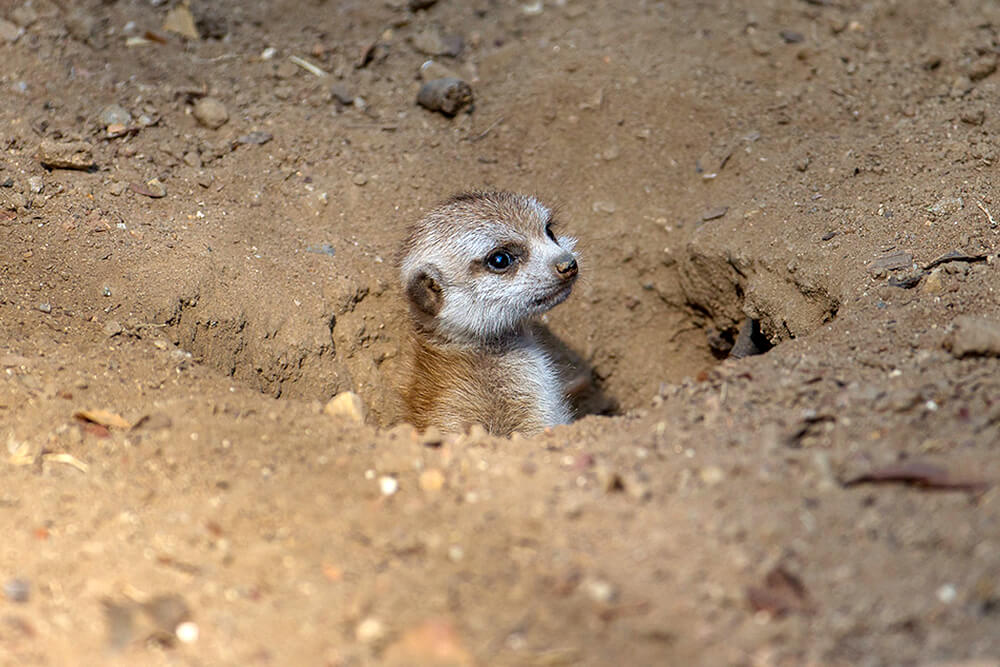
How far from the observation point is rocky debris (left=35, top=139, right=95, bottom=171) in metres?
4.48

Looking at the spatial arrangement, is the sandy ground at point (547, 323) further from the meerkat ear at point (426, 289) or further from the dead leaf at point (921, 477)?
the meerkat ear at point (426, 289)

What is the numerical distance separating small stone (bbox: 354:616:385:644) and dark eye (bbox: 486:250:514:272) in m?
2.61

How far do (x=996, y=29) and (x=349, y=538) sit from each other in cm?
514

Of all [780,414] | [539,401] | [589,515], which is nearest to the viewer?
[589,515]

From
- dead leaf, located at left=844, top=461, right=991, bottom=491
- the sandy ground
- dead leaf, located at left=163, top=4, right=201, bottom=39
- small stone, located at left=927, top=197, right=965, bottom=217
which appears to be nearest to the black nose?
the sandy ground

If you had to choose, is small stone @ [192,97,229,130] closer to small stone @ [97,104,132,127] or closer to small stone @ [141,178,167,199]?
small stone @ [97,104,132,127]

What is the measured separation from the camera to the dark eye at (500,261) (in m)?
4.53

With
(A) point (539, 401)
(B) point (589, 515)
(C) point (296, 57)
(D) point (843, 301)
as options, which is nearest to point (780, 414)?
(B) point (589, 515)

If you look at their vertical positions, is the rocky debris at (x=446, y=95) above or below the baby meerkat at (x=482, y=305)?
above

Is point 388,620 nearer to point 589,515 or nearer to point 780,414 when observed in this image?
point 589,515

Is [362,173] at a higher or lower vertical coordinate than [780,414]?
lower

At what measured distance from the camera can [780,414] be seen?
288 centimetres

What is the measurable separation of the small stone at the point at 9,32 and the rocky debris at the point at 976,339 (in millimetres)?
5056

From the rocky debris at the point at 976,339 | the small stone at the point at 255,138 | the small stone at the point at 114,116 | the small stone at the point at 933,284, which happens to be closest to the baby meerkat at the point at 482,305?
the small stone at the point at 255,138
